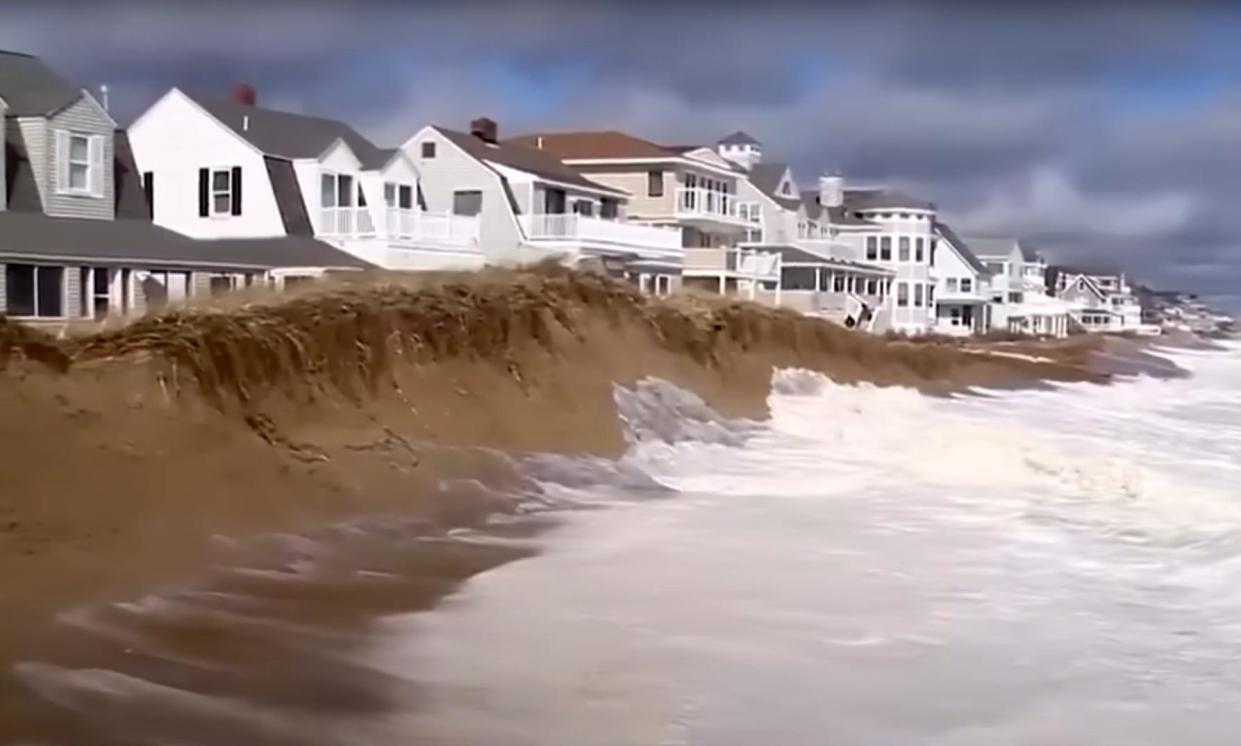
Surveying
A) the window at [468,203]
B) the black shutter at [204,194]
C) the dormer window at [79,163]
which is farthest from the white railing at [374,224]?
the dormer window at [79,163]

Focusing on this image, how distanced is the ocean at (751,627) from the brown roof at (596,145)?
40.2m

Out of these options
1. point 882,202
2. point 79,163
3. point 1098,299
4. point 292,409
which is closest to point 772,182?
point 882,202

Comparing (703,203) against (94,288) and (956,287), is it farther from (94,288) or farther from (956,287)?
(956,287)

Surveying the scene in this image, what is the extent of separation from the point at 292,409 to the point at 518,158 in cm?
3363

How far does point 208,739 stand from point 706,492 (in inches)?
271

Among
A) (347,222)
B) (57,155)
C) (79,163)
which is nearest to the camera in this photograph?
(57,155)

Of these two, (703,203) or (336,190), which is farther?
(703,203)

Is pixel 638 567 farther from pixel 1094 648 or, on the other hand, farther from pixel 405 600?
pixel 1094 648

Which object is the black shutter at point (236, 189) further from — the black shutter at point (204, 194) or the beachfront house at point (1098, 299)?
the beachfront house at point (1098, 299)

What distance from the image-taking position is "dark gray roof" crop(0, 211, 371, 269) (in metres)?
25.9

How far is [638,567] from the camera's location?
825 cm

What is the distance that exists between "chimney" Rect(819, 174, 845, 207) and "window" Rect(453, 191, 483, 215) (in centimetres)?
3796

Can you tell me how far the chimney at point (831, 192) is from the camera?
248 ft

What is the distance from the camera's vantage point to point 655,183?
2018 inches
